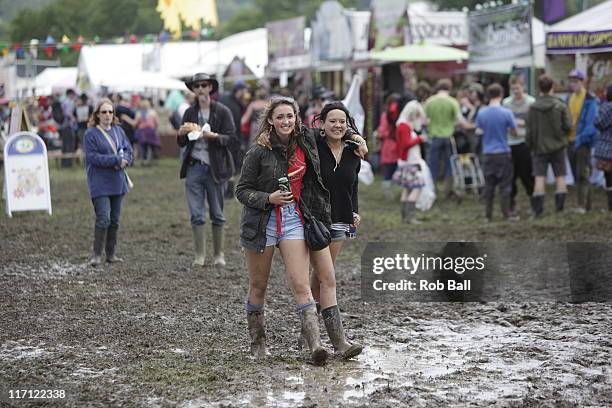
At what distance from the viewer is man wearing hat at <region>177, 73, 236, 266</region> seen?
32.7 ft

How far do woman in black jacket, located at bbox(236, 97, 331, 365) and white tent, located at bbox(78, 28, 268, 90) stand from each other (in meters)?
21.8

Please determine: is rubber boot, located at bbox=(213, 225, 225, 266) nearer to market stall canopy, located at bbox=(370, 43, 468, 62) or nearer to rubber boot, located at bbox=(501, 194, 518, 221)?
rubber boot, located at bbox=(501, 194, 518, 221)

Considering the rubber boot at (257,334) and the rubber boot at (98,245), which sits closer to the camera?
the rubber boot at (257,334)

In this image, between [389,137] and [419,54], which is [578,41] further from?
[419,54]

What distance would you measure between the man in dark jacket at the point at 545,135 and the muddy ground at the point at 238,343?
210 cm

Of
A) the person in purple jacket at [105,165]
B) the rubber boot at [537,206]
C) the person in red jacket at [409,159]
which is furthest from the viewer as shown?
the rubber boot at [537,206]

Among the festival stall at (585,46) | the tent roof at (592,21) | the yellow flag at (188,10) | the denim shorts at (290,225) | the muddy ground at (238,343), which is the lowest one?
the muddy ground at (238,343)

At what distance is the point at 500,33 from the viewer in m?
18.7

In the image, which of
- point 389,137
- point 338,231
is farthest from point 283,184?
point 389,137

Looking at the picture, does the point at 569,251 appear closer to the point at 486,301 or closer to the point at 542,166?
the point at 486,301

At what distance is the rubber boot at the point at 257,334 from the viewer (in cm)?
663

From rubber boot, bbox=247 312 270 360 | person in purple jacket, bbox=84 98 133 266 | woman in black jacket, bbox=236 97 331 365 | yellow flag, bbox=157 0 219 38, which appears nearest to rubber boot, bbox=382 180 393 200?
person in purple jacket, bbox=84 98 133 266

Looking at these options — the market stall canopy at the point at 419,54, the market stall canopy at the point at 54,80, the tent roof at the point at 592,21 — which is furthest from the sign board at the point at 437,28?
the market stall canopy at the point at 54,80

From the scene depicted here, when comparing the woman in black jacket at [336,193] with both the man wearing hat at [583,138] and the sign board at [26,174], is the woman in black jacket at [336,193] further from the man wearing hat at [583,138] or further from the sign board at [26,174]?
the sign board at [26,174]
